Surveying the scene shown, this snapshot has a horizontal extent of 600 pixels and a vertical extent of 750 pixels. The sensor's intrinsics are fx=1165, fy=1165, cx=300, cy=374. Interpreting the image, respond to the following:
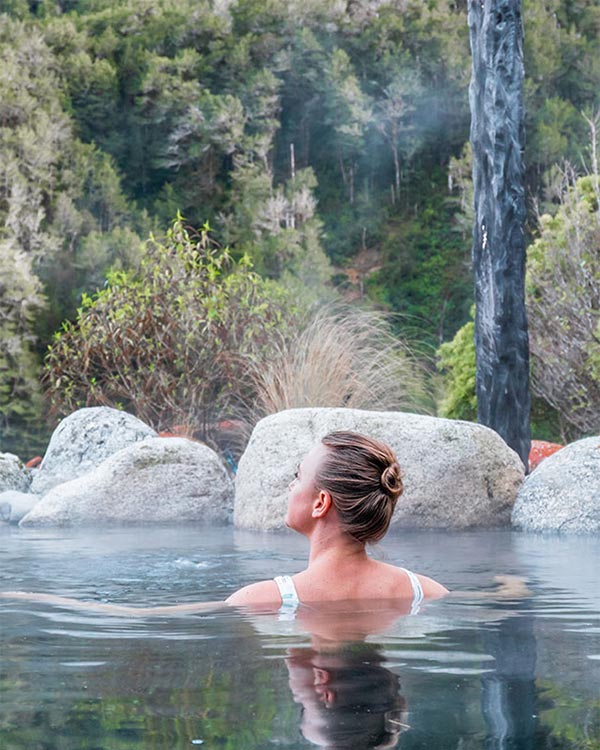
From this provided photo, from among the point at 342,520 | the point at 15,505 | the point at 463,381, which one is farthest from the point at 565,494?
the point at 342,520

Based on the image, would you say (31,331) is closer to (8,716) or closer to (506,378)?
(506,378)

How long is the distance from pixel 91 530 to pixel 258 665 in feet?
18.3

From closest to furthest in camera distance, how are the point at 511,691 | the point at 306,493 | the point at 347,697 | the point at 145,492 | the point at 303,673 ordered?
1. the point at 347,697
2. the point at 511,691
3. the point at 303,673
4. the point at 306,493
5. the point at 145,492

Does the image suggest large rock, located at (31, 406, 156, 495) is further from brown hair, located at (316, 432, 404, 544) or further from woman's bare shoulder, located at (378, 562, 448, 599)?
brown hair, located at (316, 432, 404, 544)

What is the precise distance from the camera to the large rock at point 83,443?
35.0 ft

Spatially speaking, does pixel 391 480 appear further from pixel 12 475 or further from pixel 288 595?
pixel 12 475

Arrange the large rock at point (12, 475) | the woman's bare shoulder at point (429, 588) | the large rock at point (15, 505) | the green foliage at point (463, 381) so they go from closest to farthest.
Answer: the woman's bare shoulder at point (429, 588), the large rock at point (15, 505), the large rock at point (12, 475), the green foliage at point (463, 381)

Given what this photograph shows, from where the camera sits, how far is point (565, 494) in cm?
796

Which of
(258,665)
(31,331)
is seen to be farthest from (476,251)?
(31,331)

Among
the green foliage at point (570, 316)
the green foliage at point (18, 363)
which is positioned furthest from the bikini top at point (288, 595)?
the green foliage at point (18, 363)

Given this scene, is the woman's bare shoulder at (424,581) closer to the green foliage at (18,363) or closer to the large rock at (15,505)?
the large rock at (15,505)

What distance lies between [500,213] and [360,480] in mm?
6466

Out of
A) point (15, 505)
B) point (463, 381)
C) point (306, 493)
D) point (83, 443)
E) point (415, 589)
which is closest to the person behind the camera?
point (306, 493)

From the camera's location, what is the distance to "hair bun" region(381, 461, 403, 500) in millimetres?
3633
